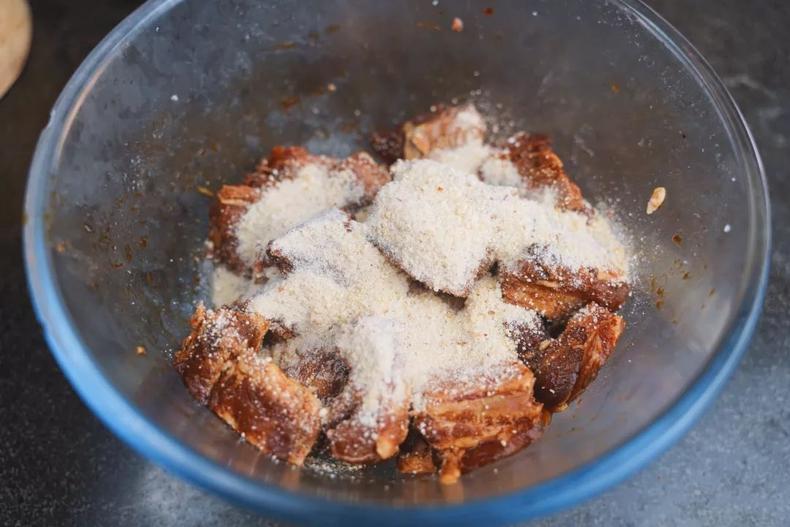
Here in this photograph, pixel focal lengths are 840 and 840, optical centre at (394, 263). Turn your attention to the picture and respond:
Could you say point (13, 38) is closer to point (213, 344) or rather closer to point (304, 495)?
point (213, 344)

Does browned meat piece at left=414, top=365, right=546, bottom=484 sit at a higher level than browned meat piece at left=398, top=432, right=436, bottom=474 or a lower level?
higher

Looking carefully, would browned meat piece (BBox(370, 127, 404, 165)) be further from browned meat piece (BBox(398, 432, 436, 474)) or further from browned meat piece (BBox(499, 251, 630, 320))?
browned meat piece (BBox(398, 432, 436, 474))

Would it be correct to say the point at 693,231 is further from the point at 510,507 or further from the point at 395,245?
the point at 510,507

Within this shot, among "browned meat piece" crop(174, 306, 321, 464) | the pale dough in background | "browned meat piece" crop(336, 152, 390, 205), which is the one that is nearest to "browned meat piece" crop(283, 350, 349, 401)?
"browned meat piece" crop(174, 306, 321, 464)

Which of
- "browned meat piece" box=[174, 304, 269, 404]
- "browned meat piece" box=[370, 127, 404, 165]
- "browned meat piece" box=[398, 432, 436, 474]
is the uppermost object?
"browned meat piece" box=[370, 127, 404, 165]

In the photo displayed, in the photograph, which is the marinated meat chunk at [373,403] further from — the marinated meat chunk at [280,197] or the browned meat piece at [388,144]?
the browned meat piece at [388,144]

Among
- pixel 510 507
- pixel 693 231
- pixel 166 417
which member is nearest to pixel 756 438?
pixel 693 231

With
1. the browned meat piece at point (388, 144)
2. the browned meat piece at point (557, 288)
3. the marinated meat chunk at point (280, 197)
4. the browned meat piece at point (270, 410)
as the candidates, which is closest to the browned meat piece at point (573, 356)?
the browned meat piece at point (557, 288)
